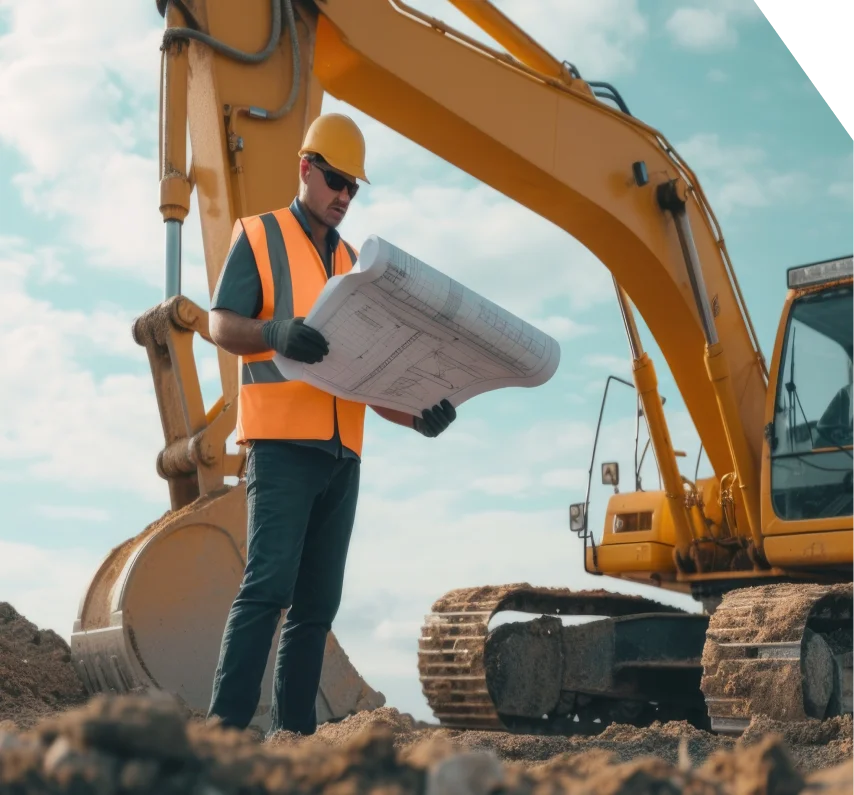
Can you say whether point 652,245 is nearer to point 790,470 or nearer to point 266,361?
point 790,470

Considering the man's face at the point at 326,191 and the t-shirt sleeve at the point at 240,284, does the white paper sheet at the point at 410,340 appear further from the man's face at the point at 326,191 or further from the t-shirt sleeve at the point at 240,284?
the man's face at the point at 326,191

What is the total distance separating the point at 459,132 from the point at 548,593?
2520 mm

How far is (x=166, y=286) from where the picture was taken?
4.99 metres

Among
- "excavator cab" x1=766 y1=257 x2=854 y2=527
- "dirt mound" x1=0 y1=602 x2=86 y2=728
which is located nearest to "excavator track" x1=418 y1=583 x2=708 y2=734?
"excavator cab" x1=766 y1=257 x2=854 y2=527

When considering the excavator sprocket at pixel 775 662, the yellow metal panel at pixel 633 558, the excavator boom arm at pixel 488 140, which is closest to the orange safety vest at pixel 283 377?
the excavator boom arm at pixel 488 140

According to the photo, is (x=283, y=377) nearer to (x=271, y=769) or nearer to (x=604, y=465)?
(x=271, y=769)

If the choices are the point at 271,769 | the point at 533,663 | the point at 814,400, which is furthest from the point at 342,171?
the point at 533,663

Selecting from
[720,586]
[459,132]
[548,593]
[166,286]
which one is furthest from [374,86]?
[720,586]

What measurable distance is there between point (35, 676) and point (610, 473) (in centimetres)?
329

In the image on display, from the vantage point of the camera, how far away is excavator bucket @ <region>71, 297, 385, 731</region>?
4.50 metres

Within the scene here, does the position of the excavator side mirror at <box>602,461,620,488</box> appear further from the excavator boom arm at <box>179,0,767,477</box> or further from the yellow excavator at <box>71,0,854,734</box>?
the excavator boom arm at <box>179,0,767,477</box>

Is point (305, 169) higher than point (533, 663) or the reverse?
higher

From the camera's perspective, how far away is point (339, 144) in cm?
361

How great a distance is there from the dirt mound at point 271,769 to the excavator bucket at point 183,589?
3.10 metres
